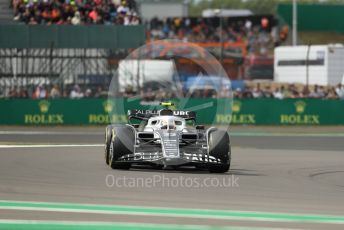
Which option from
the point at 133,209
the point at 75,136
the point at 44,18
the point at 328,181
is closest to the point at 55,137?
the point at 75,136

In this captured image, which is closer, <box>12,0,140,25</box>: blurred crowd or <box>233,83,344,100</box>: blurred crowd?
<box>233,83,344,100</box>: blurred crowd

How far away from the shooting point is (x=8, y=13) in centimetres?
4403

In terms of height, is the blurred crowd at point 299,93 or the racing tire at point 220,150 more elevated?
the blurred crowd at point 299,93

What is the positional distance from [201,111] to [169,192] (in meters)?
24.6

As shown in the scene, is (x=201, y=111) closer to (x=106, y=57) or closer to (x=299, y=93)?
(x=106, y=57)

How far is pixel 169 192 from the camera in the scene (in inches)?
556

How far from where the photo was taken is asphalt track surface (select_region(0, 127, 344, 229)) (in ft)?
35.8

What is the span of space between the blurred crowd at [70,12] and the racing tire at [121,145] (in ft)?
85.2

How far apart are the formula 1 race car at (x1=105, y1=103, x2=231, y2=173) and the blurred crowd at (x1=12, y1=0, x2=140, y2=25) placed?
1025 inches

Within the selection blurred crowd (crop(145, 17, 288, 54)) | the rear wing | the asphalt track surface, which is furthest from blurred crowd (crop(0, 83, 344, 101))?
blurred crowd (crop(145, 17, 288, 54))

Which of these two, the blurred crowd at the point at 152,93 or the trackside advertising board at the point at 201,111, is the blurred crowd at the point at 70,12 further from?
the trackside advertising board at the point at 201,111

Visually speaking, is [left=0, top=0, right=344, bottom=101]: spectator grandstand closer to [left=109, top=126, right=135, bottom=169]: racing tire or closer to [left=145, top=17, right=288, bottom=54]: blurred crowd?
[left=145, top=17, right=288, bottom=54]: blurred crowd

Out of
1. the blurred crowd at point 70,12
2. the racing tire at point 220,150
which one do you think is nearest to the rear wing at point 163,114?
the racing tire at point 220,150

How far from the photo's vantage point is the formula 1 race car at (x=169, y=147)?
1753cm
